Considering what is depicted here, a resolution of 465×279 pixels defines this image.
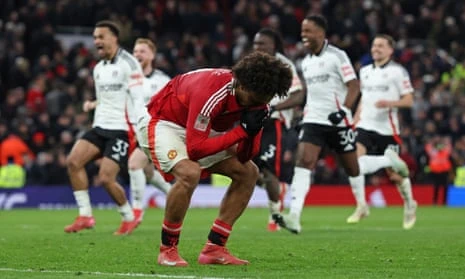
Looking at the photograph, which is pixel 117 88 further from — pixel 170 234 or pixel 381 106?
pixel 170 234

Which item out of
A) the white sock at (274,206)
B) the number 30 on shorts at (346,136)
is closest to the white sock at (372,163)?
the white sock at (274,206)

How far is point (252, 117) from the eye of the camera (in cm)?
946

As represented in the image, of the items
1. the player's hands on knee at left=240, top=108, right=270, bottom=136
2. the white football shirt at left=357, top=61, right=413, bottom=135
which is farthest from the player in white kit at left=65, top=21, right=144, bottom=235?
the player's hands on knee at left=240, top=108, right=270, bottom=136

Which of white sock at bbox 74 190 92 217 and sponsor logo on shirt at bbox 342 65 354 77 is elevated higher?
sponsor logo on shirt at bbox 342 65 354 77

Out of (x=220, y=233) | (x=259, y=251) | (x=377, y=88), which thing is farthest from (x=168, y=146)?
(x=377, y=88)

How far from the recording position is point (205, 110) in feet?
31.0

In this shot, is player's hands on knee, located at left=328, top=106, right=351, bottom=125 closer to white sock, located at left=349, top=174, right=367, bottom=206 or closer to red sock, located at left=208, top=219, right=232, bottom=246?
white sock, located at left=349, top=174, right=367, bottom=206

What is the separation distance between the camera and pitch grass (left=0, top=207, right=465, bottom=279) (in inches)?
366

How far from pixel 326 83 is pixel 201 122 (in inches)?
231

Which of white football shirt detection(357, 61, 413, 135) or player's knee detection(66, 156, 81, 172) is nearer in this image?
player's knee detection(66, 156, 81, 172)

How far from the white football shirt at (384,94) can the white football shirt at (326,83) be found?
123 inches

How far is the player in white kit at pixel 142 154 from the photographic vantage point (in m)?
16.1

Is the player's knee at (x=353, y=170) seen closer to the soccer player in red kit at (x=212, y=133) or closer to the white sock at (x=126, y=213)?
the white sock at (x=126, y=213)

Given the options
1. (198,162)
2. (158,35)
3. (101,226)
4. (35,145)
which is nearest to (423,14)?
(158,35)
